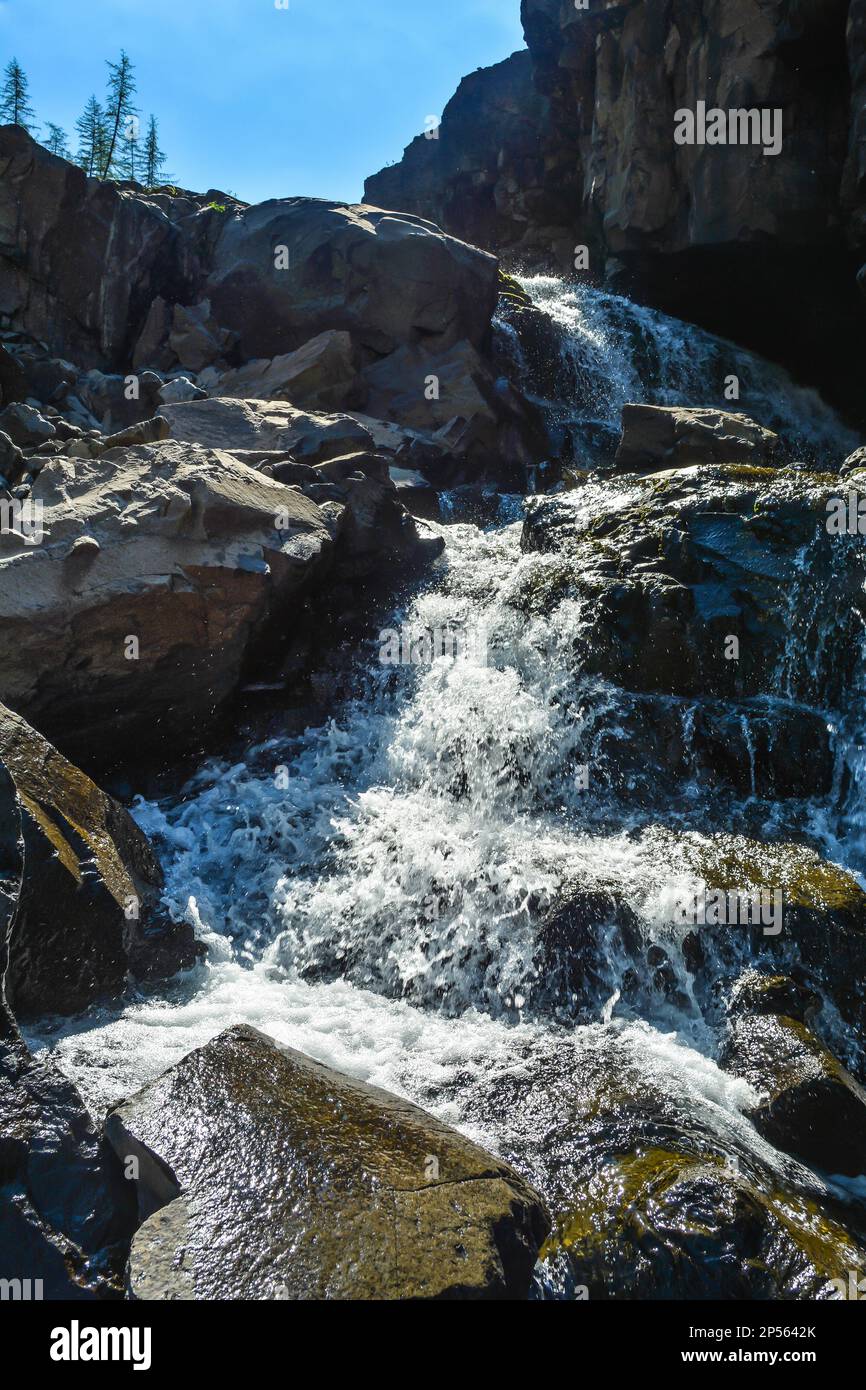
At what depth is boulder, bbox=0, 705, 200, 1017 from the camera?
6383 mm

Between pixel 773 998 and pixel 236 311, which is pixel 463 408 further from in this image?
pixel 773 998

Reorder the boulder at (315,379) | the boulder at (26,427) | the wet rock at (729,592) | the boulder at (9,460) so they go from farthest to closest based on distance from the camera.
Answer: the boulder at (315,379), the boulder at (26,427), the boulder at (9,460), the wet rock at (729,592)

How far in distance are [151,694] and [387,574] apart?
428cm

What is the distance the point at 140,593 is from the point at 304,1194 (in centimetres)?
680

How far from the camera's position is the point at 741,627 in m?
9.52

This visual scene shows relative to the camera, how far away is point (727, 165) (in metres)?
21.9

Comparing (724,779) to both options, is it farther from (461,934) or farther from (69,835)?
(69,835)

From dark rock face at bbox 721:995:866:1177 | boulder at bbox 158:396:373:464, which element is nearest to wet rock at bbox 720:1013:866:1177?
dark rock face at bbox 721:995:866:1177

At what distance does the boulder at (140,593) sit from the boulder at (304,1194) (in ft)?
17.4

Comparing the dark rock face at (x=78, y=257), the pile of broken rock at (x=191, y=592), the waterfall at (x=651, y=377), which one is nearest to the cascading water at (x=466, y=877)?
the pile of broken rock at (x=191, y=592)

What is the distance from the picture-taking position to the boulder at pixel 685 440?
12.9 metres

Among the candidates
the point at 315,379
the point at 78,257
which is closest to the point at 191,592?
the point at 315,379

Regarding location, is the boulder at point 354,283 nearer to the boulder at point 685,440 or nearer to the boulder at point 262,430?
the boulder at point 262,430

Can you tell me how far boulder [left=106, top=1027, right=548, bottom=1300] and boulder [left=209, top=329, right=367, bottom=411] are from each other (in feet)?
52.9
